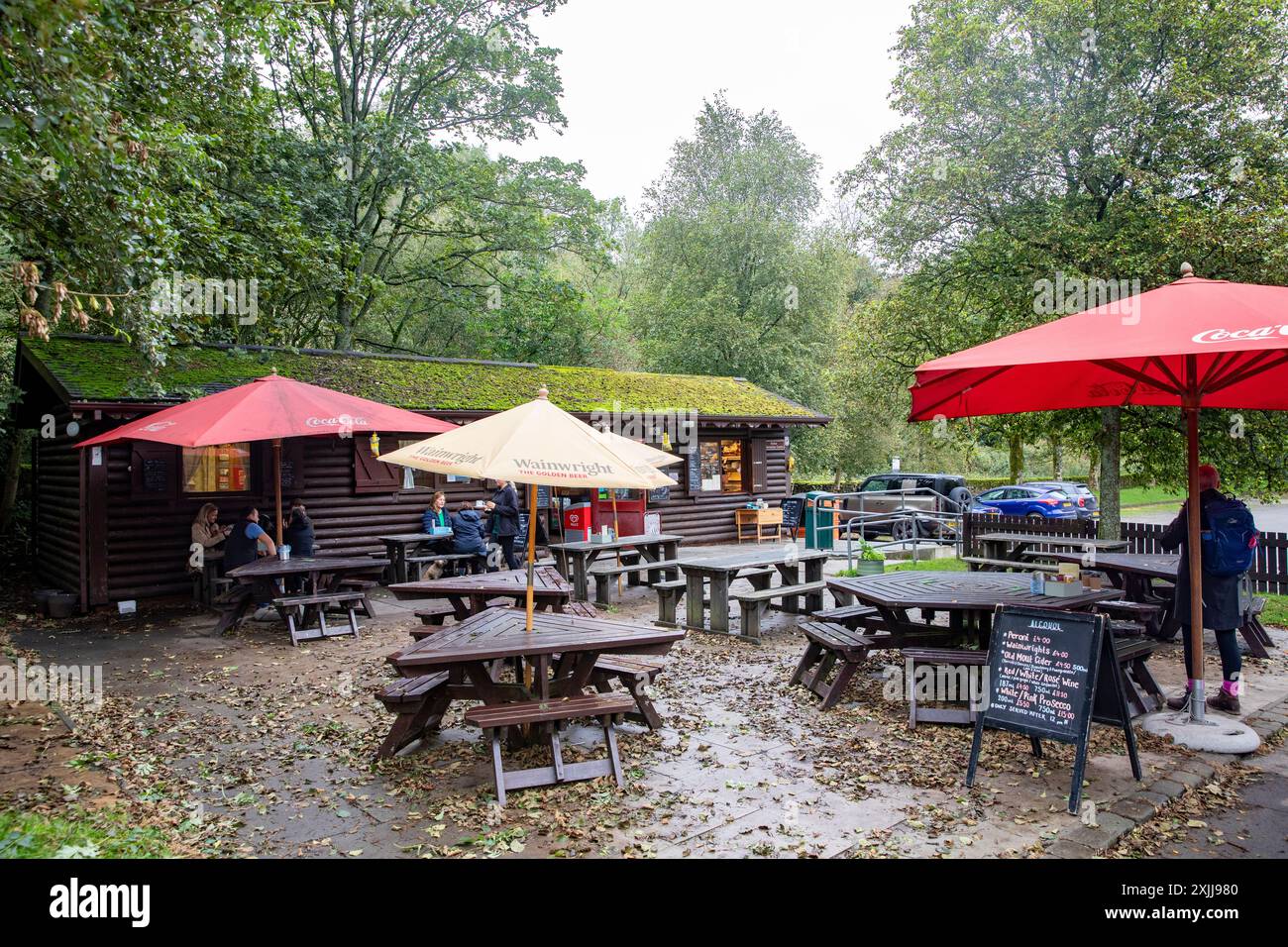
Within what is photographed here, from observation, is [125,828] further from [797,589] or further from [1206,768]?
[797,589]

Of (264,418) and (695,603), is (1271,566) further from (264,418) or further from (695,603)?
(264,418)

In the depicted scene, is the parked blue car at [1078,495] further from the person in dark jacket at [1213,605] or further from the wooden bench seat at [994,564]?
the person in dark jacket at [1213,605]

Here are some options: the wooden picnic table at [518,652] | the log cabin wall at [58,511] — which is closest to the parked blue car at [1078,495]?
the wooden picnic table at [518,652]

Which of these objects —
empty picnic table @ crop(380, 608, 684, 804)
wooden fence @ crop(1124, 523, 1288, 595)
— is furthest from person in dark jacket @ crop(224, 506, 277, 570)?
wooden fence @ crop(1124, 523, 1288, 595)

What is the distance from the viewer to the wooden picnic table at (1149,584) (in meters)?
7.86

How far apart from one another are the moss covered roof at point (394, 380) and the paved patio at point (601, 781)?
528 cm

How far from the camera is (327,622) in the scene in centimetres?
1001

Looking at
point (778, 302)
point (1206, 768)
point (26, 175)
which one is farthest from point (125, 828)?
point (778, 302)

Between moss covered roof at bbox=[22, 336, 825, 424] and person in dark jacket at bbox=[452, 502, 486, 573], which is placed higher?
moss covered roof at bbox=[22, 336, 825, 424]

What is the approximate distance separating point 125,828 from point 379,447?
10.1m

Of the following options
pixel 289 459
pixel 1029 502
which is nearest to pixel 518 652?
pixel 289 459

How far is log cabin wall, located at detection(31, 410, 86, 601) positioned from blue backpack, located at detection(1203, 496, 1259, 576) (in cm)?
1220

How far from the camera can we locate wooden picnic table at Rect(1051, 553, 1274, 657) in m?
7.86

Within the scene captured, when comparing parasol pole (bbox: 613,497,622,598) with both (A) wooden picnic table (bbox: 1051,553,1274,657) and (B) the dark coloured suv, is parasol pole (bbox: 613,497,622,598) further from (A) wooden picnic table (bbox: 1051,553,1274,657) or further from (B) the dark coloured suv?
(B) the dark coloured suv
